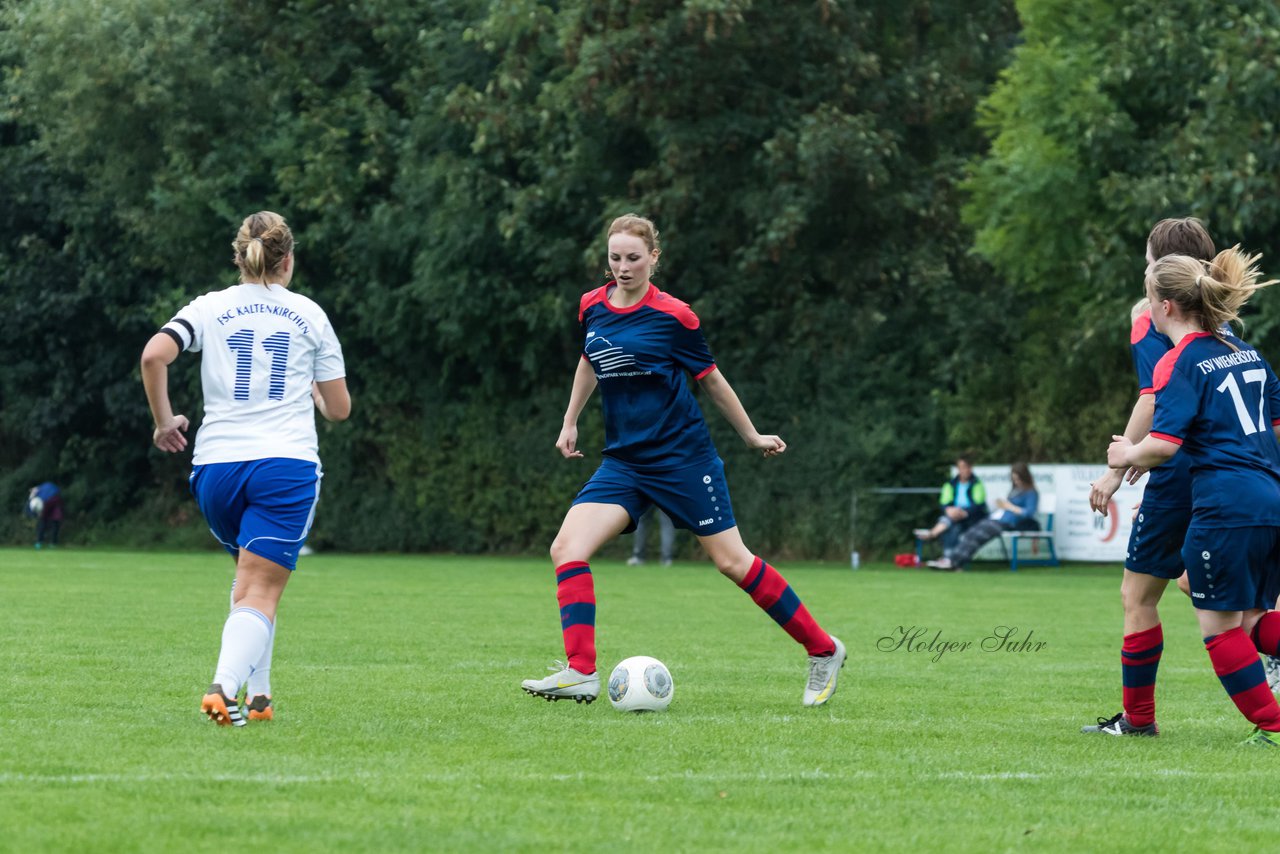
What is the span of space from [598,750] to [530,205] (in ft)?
69.9

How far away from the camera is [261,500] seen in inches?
268

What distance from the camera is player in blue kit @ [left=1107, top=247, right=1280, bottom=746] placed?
6605mm

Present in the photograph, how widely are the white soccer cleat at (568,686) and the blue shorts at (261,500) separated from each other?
1.35 meters

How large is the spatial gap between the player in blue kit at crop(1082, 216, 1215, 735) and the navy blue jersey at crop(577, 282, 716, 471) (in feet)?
6.13

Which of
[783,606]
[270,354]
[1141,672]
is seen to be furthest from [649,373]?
[1141,672]

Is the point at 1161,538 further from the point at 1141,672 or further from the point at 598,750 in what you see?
the point at 598,750

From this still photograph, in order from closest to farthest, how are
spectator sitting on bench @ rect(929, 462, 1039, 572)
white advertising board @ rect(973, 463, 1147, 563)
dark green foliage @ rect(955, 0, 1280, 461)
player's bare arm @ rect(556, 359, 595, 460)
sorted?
player's bare arm @ rect(556, 359, 595, 460) < dark green foliage @ rect(955, 0, 1280, 461) < spectator sitting on bench @ rect(929, 462, 1039, 572) < white advertising board @ rect(973, 463, 1147, 563)

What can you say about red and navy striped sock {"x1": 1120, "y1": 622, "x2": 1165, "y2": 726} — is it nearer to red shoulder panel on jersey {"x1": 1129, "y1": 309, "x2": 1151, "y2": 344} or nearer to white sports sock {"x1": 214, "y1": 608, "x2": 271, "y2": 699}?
red shoulder panel on jersey {"x1": 1129, "y1": 309, "x2": 1151, "y2": 344}

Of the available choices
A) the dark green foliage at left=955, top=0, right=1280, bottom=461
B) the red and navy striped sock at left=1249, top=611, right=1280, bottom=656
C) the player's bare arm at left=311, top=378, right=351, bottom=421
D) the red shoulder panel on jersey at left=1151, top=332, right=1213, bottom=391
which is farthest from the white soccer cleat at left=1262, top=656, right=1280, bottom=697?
the dark green foliage at left=955, top=0, right=1280, bottom=461

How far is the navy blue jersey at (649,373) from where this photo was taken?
25.9 ft

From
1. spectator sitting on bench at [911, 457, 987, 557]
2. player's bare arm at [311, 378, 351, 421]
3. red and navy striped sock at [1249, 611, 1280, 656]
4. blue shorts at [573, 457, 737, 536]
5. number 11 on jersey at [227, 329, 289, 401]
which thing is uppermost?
number 11 on jersey at [227, 329, 289, 401]

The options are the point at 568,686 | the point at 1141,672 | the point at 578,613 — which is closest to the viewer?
the point at 1141,672

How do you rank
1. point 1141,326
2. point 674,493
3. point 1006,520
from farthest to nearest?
1. point 1006,520
2. point 674,493
3. point 1141,326

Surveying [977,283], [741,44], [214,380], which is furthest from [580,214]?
[214,380]
